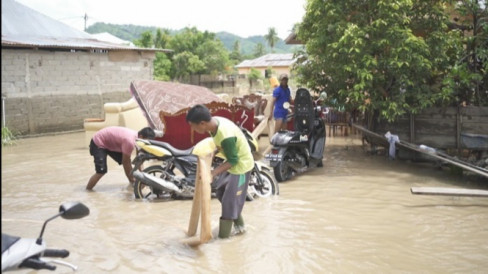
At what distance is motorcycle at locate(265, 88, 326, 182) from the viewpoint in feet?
28.7

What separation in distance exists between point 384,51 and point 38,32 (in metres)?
14.9

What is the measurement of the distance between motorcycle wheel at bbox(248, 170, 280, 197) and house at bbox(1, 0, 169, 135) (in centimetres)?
1083

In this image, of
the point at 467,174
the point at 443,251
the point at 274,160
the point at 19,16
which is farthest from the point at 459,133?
the point at 19,16

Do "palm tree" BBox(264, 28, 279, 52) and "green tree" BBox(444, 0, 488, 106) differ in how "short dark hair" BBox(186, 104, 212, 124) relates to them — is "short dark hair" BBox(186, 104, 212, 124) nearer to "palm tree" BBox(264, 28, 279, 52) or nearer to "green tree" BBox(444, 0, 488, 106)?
"green tree" BBox(444, 0, 488, 106)

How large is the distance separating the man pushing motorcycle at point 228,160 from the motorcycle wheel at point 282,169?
3.18 metres

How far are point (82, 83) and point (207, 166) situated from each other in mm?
14362

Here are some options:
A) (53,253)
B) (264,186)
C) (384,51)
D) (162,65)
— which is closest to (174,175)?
(264,186)

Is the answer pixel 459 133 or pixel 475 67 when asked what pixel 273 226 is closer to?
pixel 459 133

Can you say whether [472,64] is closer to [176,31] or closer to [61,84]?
[61,84]

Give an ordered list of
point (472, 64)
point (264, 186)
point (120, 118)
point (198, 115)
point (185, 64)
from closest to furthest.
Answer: point (198, 115) → point (264, 186) → point (472, 64) → point (120, 118) → point (185, 64)

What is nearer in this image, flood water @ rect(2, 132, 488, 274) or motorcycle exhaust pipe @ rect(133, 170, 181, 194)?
flood water @ rect(2, 132, 488, 274)

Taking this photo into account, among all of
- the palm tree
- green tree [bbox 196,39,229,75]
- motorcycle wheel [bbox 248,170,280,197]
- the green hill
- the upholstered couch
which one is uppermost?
the green hill

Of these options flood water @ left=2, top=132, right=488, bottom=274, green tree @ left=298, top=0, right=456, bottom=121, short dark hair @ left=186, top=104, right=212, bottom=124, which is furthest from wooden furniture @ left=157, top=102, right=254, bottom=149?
short dark hair @ left=186, top=104, right=212, bottom=124

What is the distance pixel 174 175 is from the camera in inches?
296
